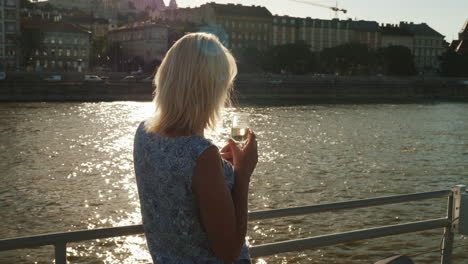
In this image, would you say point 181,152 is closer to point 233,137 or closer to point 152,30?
point 233,137

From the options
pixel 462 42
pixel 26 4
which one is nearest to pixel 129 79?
pixel 26 4

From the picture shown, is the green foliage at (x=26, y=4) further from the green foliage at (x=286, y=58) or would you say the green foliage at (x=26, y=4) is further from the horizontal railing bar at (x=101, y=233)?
the horizontal railing bar at (x=101, y=233)

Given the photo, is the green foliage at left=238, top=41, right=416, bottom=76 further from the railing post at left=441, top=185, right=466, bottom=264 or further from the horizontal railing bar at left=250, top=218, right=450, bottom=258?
the horizontal railing bar at left=250, top=218, right=450, bottom=258

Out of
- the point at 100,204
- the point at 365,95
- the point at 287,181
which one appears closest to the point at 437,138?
the point at 287,181

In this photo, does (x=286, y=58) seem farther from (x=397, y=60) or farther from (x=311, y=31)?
(x=311, y=31)

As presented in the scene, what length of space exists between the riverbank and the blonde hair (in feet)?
156

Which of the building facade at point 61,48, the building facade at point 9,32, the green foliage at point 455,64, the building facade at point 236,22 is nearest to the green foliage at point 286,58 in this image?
the building facade at point 236,22

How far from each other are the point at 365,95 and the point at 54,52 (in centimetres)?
3924

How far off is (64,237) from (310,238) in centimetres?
87

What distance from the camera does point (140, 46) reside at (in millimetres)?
86438

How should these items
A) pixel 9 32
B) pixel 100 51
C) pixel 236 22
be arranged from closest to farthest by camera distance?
pixel 9 32 < pixel 100 51 < pixel 236 22

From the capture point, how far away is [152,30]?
84.8 m

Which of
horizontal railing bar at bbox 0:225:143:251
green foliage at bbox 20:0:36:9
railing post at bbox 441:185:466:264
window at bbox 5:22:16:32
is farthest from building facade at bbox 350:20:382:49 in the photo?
horizontal railing bar at bbox 0:225:143:251

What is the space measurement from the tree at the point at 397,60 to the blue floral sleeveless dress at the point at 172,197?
295ft
